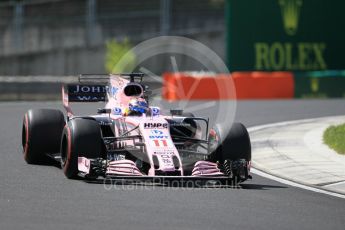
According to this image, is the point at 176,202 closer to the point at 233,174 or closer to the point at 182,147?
the point at 233,174

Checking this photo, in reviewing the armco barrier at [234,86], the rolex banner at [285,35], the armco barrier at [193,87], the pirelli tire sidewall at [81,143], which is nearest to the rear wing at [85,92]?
the pirelli tire sidewall at [81,143]

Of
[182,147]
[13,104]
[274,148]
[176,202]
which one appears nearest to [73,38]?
[13,104]

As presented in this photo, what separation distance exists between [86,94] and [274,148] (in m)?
3.72

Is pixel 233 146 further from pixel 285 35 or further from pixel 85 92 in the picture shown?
pixel 285 35

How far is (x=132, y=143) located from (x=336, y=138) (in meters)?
6.25

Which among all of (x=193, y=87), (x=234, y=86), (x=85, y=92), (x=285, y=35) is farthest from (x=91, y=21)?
(x=85, y=92)

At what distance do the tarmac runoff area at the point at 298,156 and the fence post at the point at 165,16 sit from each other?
19.8 metres

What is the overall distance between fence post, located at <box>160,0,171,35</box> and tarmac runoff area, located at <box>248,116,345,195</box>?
779 inches

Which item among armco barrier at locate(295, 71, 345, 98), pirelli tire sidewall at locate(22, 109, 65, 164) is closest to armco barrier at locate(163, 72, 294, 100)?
armco barrier at locate(295, 71, 345, 98)

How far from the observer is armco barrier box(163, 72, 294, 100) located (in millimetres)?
31189

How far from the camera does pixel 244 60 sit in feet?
107

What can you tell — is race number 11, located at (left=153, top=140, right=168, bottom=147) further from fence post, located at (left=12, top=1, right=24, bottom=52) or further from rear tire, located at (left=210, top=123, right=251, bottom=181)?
fence post, located at (left=12, top=1, right=24, bottom=52)

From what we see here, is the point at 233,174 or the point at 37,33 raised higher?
the point at 37,33

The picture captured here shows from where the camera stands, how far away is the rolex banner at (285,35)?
32381 mm
